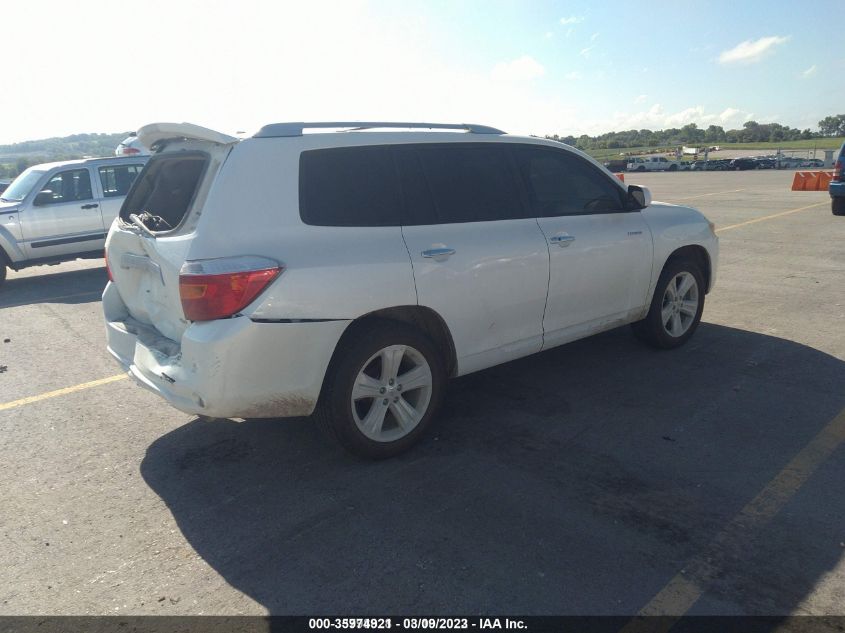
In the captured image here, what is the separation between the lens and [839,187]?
49.2ft

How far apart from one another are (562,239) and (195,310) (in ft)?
8.40

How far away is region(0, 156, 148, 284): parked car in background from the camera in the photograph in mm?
10328

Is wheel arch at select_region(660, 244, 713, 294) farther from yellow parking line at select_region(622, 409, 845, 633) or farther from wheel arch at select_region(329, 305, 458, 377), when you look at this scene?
wheel arch at select_region(329, 305, 458, 377)

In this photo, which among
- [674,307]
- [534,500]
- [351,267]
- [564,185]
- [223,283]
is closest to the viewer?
[223,283]

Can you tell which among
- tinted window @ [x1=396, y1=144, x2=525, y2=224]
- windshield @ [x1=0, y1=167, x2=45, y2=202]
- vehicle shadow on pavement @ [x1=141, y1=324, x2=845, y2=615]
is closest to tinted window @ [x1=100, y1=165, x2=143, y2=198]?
windshield @ [x1=0, y1=167, x2=45, y2=202]

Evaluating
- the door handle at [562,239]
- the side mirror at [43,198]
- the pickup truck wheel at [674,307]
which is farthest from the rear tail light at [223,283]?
the side mirror at [43,198]

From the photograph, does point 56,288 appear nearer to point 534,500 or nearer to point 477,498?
point 477,498

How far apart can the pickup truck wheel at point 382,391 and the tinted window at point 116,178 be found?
9.13m

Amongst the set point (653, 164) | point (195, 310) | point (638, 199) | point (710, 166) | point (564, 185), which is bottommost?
point (195, 310)

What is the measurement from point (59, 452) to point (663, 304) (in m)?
4.71

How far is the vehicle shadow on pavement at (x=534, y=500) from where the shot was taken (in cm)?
280

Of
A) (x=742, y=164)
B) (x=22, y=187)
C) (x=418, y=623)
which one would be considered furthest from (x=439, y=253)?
(x=742, y=164)

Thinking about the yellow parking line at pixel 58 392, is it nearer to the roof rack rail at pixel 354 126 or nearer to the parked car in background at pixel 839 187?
the roof rack rail at pixel 354 126

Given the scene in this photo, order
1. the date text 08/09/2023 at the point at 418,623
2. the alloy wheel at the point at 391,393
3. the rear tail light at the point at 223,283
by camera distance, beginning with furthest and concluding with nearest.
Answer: the alloy wheel at the point at 391,393, the rear tail light at the point at 223,283, the date text 08/09/2023 at the point at 418,623
